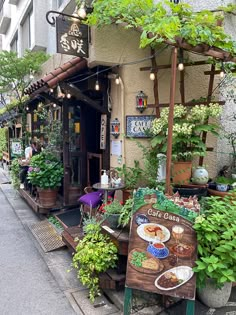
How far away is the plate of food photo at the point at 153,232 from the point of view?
3.12 metres

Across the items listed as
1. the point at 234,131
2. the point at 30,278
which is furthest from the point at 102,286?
the point at 234,131

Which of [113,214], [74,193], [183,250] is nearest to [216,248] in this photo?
[183,250]

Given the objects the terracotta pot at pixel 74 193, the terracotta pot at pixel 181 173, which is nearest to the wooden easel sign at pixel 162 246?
the terracotta pot at pixel 181 173

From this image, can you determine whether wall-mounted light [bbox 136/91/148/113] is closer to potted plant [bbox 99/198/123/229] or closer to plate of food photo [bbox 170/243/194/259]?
potted plant [bbox 99/198/123/229]

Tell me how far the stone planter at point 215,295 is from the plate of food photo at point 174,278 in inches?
20.9

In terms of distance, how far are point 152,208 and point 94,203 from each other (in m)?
2.25

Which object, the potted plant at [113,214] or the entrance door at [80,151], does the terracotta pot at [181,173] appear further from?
the entrance door at [80,151]

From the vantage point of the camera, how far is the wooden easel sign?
9.90 feet

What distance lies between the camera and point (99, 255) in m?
3.56

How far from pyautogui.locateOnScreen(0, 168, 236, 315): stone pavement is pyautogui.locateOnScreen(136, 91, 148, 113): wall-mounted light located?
318 cm

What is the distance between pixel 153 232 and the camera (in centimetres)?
318

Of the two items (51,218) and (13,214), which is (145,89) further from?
(13,214)

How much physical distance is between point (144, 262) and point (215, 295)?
3.53ft

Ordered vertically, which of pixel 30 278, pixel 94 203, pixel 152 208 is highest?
pixel 152 208
